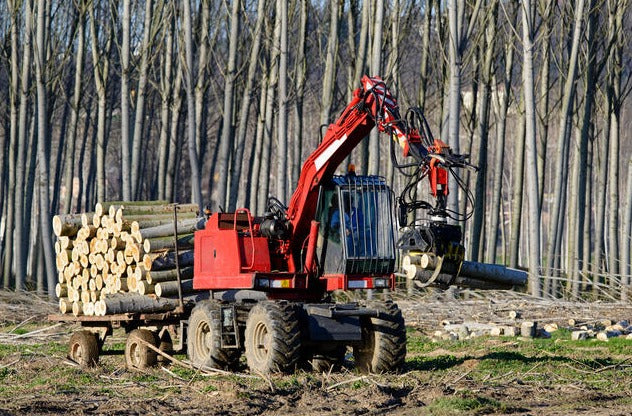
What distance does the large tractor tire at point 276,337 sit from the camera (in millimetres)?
11438

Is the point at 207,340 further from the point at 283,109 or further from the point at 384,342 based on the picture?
the point at 283,109

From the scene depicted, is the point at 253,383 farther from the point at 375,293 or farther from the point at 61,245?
the point at 375,293

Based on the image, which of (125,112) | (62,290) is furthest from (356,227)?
(125,112)

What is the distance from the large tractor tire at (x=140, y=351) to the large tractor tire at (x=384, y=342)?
9.77 ft

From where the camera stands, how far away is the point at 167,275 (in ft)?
46.4

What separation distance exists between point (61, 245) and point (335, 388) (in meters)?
6.24

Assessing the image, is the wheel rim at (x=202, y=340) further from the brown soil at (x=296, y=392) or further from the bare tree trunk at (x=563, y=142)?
the bare tree trunk at (x=563, y=142)

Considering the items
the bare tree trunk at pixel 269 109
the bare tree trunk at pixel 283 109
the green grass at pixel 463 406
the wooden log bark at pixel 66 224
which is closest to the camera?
the green grass at pixel 463 406

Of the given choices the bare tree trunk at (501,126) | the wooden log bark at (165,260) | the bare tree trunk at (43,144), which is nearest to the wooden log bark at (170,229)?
the wooden log bark at (165,260)

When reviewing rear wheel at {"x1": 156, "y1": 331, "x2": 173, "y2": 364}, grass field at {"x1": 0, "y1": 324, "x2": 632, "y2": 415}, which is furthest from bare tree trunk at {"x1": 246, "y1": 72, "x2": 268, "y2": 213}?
grass field at {"x1": 0, "y1": 324, "x2": 632, "y2": 415}

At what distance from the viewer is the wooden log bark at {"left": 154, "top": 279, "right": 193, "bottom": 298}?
13930 mm

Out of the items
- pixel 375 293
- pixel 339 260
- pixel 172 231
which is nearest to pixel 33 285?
pixel 375 293

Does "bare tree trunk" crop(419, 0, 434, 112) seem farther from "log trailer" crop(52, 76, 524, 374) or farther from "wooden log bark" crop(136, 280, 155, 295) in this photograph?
"log trailer" crop(52, 76, 524, 374)

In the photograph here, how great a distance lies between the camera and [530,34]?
20312 millimetres
